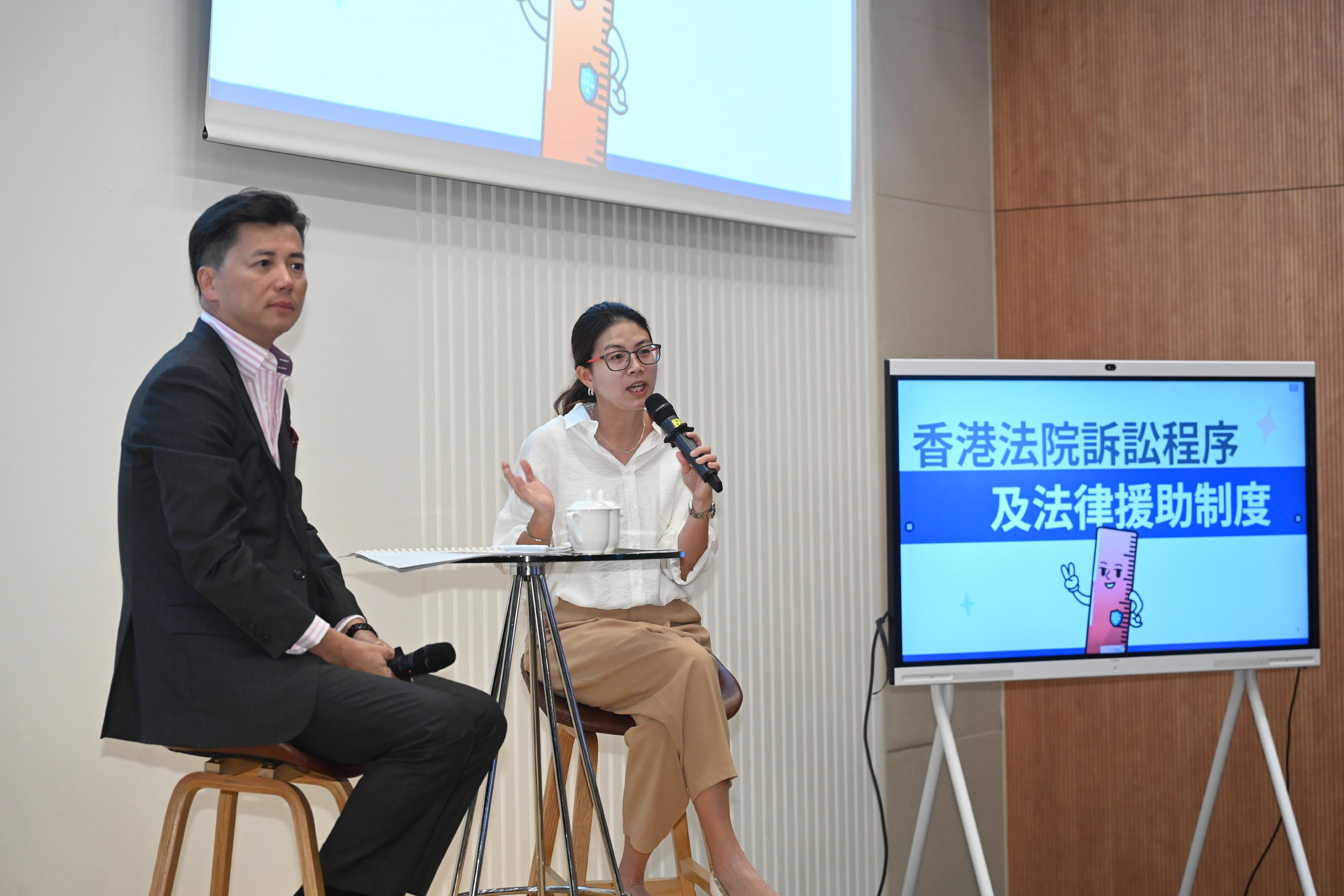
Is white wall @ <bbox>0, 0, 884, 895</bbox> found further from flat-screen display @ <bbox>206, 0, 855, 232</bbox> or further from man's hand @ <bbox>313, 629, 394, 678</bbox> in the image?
man's hand @ <bbox>313, 629, 394, 678</bbox>

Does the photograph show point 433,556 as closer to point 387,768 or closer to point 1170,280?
point 387,768

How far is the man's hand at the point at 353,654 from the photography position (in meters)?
1.68

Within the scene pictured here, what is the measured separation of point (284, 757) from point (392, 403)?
3.63 feet

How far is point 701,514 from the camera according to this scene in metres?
2.24

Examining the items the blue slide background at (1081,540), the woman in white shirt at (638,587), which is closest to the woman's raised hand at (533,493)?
the woman in white shirt at (638,587)

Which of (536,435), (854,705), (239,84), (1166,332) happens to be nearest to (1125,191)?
(1166,332)

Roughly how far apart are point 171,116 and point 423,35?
590mm

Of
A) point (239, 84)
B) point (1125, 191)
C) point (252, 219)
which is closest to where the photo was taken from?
point (252, 219)

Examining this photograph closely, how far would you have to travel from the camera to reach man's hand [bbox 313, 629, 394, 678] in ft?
5.51

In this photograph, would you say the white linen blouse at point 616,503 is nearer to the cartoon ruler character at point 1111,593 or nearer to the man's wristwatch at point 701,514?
the man's wristwatch at point 701,514

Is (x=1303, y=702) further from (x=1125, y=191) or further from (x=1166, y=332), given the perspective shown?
(x=1125, y=191)

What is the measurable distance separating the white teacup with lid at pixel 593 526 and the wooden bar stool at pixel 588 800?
0.95ft

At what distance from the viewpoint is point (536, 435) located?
2.37 metres

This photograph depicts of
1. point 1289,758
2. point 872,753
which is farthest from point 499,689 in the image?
point 1289,758
